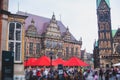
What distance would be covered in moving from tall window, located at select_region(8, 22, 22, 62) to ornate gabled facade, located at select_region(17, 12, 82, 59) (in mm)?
30847

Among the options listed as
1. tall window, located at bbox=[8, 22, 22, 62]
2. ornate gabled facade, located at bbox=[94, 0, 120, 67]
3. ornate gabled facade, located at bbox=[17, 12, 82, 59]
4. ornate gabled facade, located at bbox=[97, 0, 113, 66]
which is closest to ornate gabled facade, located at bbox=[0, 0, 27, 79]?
tall window, located at bbox=[8, 22, 22, 62]

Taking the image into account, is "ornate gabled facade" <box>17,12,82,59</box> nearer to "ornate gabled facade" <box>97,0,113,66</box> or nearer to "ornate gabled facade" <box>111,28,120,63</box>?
"ornate gabled facade" <box>97,0,113,66</box>

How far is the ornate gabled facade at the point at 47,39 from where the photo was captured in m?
48.5

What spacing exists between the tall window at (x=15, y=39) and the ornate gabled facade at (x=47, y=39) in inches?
1214

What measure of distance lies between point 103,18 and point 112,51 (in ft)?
30.8

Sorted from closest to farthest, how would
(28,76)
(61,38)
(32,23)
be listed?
1. (28,76)
2. (32,23)
3. (61,38)

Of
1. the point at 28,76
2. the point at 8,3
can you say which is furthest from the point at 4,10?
the point at 28,76

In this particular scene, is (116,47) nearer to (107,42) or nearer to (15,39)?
(107,42)

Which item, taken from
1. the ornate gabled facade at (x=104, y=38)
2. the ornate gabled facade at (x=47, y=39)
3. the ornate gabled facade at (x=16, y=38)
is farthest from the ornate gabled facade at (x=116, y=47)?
the ornate gabled facade at (x=16, y=38)

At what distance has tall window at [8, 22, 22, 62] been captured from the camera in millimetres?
14594

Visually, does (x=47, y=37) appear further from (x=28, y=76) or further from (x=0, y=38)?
(x=0, y=38)

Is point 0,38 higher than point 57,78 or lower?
higher

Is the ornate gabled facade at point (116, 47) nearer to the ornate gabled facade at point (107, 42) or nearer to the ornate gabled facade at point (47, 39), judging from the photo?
the ornate gabled facade at point (107, 42)

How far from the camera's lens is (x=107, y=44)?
7181 cm
